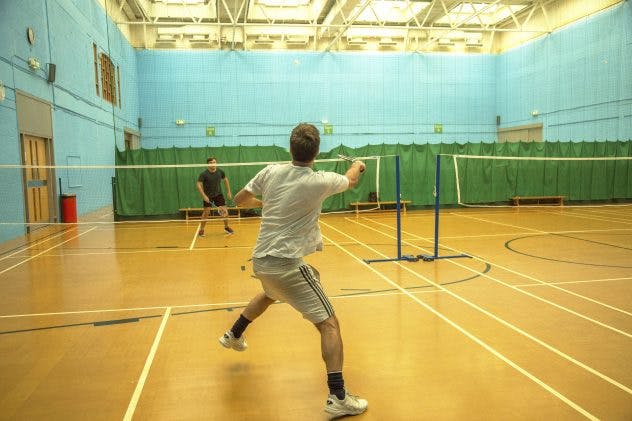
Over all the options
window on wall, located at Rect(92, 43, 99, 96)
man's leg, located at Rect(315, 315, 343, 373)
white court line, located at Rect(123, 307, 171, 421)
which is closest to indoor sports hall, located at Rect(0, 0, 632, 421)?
white court line, located at Rect(123, 307, 171, 421)

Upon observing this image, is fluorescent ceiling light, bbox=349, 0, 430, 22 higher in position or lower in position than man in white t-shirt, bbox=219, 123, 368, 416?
higher

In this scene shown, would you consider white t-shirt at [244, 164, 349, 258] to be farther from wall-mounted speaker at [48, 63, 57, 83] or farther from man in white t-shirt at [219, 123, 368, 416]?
wall-mounted speaker at [48, 63, 57, 83]

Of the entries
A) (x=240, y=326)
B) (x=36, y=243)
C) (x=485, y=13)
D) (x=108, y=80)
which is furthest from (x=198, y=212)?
(x=485, y=13)

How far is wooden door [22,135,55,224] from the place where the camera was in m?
11.6

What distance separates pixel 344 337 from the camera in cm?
462

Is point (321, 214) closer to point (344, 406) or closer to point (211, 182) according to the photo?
point (211, 182)

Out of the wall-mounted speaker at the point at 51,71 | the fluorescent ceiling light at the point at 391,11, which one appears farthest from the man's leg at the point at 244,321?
the fluorescent ceiling light at the point at 391,11

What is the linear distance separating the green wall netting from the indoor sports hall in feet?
0.27

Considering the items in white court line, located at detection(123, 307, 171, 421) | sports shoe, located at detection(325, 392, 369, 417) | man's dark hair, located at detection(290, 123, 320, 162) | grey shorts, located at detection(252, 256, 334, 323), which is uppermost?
man's dark hair, located at detection(290, 123, 320, 162)

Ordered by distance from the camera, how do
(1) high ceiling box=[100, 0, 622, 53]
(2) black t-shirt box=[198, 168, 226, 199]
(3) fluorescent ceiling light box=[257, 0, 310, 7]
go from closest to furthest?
(2) black t-shirt box=[198, 168, 226, 199]
(1) high ceiling box=[100, 0, 622, 53]
(3) fluorescent ceiling light box=[257, 0, 310, 7]

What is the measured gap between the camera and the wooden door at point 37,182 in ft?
38.1

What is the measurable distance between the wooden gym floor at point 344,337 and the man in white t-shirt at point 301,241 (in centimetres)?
35

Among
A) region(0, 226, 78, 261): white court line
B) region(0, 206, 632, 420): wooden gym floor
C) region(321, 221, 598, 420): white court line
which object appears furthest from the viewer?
region(0, 226, 78, 261): white court line

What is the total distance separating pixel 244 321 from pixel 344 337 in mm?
1112
